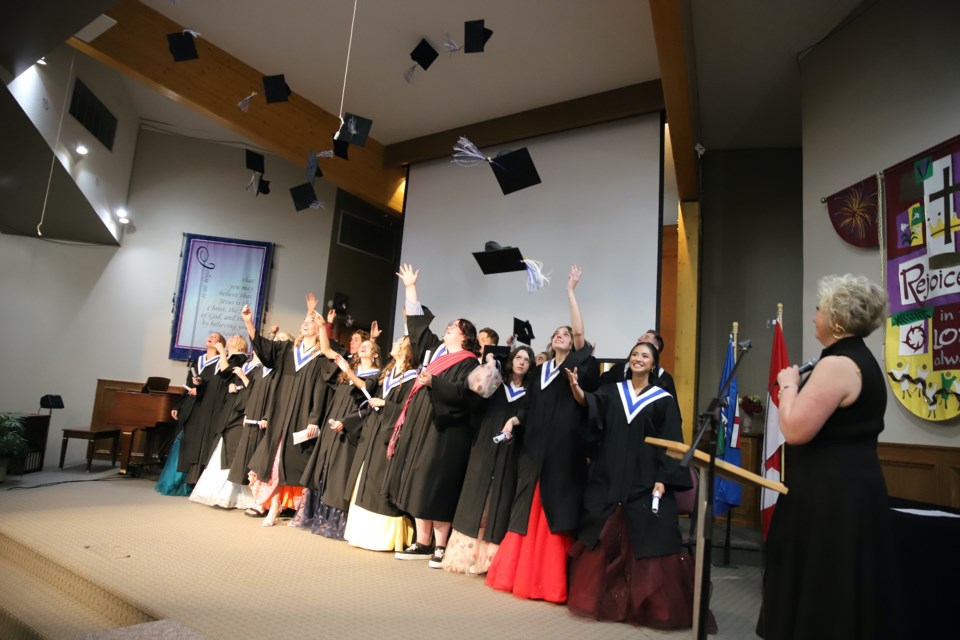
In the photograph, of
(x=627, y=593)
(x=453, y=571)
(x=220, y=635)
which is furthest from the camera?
(x=453, y=571)

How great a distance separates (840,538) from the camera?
1729 millimetres

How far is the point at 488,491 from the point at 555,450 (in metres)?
0.55

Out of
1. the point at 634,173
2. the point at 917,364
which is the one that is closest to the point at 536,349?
the point at 634,173

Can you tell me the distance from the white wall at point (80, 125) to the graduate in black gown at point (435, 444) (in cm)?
432

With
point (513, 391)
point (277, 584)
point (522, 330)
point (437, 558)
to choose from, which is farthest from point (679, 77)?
point (277, 584)

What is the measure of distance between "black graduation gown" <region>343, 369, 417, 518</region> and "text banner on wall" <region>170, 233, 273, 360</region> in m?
4.87

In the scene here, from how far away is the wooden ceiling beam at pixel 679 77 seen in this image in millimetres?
3639

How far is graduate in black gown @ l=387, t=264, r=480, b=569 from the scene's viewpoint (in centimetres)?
375

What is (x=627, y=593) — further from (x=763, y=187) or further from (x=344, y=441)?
(x=763, y=187)

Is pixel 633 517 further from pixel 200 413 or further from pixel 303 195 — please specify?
pixel 200 413

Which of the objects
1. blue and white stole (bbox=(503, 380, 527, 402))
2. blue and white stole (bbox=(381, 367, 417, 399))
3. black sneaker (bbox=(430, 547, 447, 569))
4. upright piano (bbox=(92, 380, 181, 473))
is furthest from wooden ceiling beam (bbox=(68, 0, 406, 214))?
black sneaker (bbox=(430, 547, 447, 569))

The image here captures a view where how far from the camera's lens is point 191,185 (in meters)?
8.73

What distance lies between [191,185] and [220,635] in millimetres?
7756

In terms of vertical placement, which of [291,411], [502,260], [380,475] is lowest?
[380,475]
